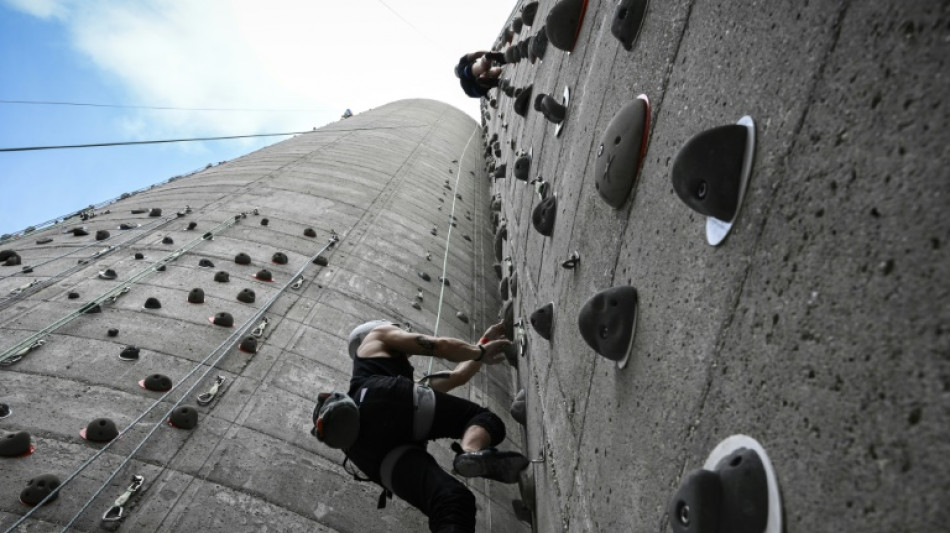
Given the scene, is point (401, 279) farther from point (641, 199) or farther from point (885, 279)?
point (885, 279)

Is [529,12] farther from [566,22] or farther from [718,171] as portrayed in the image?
[718,171]

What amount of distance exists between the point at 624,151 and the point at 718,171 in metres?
0.76

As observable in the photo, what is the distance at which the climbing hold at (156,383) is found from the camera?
134 inches

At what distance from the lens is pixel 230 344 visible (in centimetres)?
402

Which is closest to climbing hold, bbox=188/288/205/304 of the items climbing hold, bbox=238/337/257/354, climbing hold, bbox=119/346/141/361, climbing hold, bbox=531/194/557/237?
climbing hold, bbox=238/337/257/354

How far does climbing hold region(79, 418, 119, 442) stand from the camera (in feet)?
9.58

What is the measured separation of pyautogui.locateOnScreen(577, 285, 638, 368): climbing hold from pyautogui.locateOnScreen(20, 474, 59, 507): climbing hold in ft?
7.85

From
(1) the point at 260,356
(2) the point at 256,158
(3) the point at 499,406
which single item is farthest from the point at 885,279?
(2) the point at 256,158

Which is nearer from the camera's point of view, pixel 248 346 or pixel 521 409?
pixel 248 346

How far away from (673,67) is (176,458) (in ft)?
9.42

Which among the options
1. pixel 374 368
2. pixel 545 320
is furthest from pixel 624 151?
pixel 374 368

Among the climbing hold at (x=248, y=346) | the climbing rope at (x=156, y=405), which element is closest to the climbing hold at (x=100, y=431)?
the climbing rope at (x=156, y=405)

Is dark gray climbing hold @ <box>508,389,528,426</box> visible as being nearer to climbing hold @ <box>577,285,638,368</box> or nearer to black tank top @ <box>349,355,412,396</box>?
black tank top @ <box>349,355,412,396</box>

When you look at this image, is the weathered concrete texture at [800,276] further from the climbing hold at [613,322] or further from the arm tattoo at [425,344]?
the arm tattoo at [425,344]
